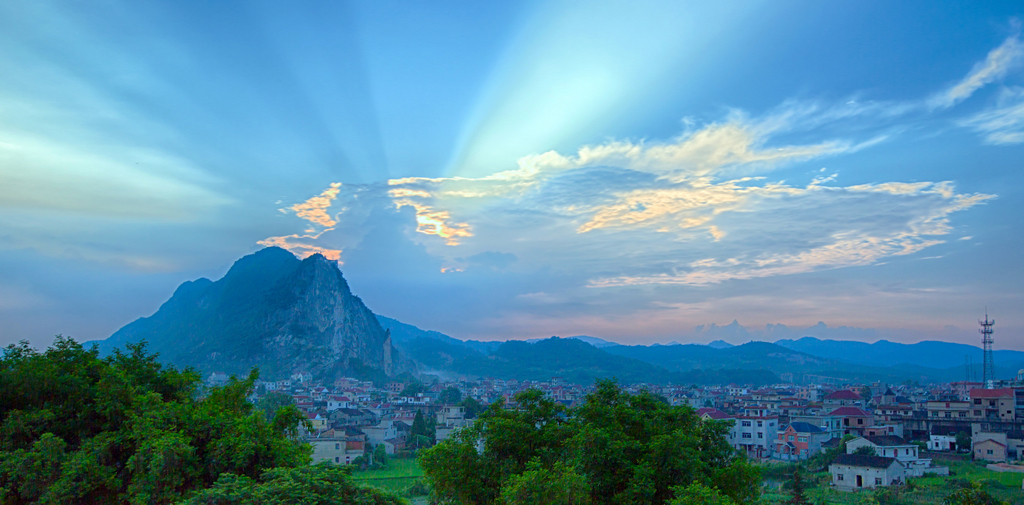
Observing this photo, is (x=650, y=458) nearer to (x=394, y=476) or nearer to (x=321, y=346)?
(x=394, y=476)

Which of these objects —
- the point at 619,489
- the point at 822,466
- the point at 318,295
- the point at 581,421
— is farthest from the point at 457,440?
the point at 318,295

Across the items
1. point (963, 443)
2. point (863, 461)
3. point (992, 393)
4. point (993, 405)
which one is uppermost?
point (992, 393)

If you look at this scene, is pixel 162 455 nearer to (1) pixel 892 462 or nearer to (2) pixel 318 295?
(1) pixel 892 462

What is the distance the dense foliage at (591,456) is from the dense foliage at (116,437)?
327 cm

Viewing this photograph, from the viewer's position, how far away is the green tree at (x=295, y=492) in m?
8.42

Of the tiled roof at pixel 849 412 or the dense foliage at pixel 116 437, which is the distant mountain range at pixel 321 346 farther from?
the dense foliage at pixel 116 437

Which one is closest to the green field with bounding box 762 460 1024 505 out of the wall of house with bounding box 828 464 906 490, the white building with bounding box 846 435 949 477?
the wall of house with bounding box 828 464 906 490

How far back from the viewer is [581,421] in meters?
13.0

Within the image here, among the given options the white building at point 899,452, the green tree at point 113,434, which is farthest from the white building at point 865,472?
the green tree at point 113,434

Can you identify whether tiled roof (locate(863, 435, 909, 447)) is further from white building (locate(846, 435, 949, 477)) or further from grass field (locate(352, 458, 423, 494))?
grass field (locate(352, 458, 423, 494))

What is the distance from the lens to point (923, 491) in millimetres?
26516

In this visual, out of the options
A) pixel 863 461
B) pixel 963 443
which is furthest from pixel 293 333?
pixel 863 461

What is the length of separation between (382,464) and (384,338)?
127 m

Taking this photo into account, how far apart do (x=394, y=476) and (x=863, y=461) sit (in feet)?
79.4
